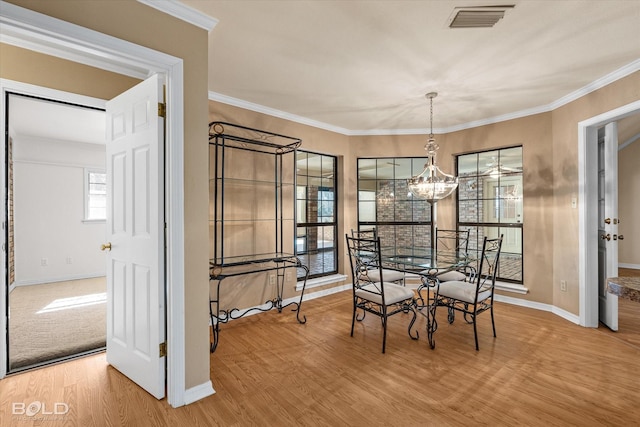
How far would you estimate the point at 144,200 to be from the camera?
2.03 meters

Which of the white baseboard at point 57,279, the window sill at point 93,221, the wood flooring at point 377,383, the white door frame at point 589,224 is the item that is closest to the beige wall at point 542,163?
the white door frame at point 589,224

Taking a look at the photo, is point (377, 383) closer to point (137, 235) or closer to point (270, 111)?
point (137, 235)

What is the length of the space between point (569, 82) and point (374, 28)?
7.72ft

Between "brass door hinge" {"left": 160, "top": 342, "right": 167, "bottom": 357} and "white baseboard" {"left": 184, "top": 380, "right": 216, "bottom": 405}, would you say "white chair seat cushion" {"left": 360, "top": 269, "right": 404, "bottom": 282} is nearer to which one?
"white baseboard" {"left": 184, "top": 380, "right": 216, "bottom": 405}

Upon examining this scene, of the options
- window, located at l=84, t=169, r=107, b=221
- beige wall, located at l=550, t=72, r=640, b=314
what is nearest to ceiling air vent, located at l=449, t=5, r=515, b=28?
beige wall, located at l=550, t=72, r=640, b=314

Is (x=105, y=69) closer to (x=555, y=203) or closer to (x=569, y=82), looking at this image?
(x=569, y=82)

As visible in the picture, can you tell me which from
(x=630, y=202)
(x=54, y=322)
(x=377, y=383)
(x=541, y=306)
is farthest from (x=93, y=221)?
(x=630, y=202)

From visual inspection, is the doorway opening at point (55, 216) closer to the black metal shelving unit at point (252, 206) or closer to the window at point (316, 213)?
the black metal shelving unit at point (252, 206)

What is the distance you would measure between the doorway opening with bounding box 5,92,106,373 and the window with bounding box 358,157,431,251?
12.6ft

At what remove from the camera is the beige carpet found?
8.80ft

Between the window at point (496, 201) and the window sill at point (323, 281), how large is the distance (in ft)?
6.39

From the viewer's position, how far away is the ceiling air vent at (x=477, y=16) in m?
1.96

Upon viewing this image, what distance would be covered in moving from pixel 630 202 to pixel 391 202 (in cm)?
558

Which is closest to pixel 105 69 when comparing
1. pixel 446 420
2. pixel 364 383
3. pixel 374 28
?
pixel 374 28
